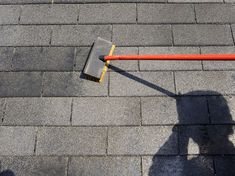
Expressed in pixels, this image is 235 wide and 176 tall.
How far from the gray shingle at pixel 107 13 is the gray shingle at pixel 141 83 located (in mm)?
850

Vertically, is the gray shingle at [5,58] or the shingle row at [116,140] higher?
the gray shingle at [5,58]

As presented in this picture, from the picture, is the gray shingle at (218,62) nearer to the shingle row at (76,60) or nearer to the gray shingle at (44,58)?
the shingle row at (76,60)

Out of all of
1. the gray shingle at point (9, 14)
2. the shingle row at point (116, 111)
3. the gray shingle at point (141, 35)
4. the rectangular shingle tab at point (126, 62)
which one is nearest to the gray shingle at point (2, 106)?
the shingle row at point (116, 111)

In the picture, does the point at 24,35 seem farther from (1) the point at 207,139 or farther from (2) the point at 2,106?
(1) the point at 207,139

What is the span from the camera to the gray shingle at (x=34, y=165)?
11.1 feet

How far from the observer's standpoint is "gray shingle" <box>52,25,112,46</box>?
412cm

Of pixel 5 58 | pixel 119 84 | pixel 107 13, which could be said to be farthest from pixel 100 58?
pixel 5 58

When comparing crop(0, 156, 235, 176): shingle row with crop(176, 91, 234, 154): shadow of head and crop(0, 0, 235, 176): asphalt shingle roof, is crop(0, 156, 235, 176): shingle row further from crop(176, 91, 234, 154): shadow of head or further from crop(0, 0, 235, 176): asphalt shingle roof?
crop(176, 91, 234, 154): shadow of head

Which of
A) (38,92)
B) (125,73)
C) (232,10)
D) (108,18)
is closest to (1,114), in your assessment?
(38,92)

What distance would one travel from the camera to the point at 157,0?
4438 mm

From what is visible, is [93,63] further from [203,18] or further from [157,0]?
[203,18]

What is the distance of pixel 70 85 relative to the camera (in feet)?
12.6

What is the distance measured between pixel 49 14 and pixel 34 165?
2.07 metres

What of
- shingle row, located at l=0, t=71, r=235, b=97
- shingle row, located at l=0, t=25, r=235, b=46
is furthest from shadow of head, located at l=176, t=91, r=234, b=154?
shingle row, located at l=0, t=25, r=235, b=46
